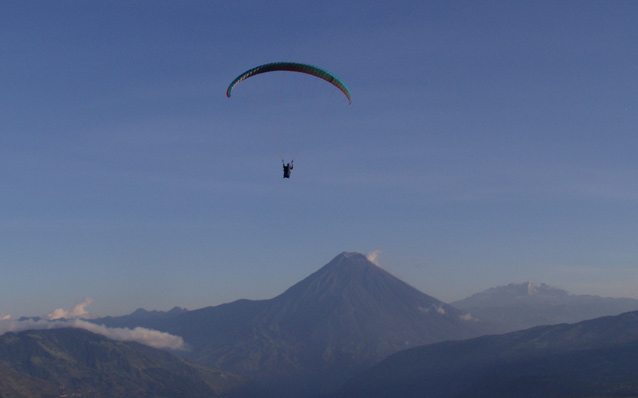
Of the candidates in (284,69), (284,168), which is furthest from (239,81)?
(284,168)

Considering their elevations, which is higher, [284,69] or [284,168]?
[284,69]

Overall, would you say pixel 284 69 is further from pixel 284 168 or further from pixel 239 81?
pixel 284 168

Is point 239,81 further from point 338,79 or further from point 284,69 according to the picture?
point 338,79

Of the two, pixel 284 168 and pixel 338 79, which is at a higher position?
pixel 338 79

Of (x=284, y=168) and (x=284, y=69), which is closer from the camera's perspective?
(x=284, y=69)

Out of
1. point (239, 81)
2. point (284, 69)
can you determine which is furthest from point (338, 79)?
point (239, 81)

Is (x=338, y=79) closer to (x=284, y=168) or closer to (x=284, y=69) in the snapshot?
(x=284, y=69)

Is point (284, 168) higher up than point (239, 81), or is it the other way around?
point (239, 81)
